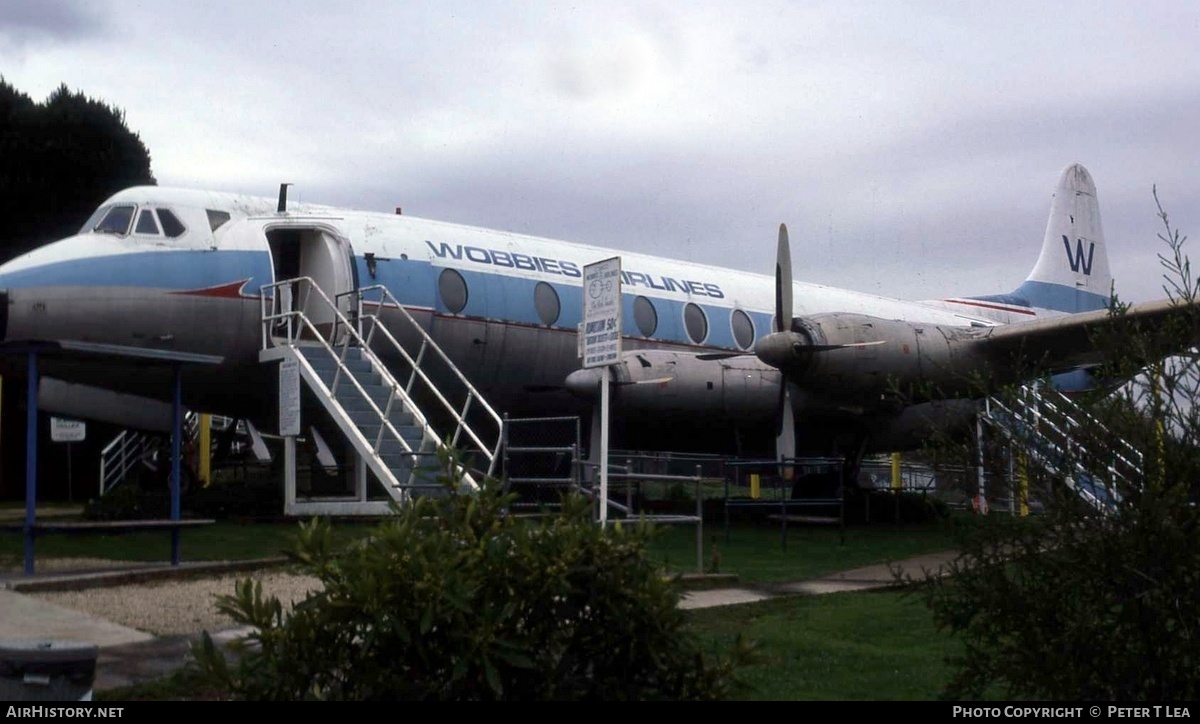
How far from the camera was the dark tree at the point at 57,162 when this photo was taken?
35.5m

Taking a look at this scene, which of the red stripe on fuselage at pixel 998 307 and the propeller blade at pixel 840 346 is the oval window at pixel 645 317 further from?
the red stripe on fuselage at pixel 998 307

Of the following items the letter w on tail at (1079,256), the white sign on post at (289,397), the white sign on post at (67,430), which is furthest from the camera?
the letter w on tail at (1079,256)

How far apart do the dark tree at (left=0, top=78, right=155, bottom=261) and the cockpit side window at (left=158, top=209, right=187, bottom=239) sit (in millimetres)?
21242

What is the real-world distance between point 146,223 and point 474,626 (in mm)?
13532

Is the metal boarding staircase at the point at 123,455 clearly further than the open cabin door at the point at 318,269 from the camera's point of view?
Yes

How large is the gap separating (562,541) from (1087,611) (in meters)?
2.24

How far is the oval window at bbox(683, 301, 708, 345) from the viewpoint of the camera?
68.2 feet

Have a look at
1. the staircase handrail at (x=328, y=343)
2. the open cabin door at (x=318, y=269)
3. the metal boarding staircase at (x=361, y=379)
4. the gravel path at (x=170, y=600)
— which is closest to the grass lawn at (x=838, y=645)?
the gravel path at (x=170, y=600)

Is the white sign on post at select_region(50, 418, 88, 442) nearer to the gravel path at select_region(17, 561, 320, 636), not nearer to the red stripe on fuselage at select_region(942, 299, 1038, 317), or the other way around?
the gravel path at select_region(17, 561, 320, 636)

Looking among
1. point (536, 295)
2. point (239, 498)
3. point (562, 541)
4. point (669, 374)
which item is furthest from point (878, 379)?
point (562, 541)

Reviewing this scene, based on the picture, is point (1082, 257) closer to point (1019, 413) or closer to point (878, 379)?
point (878, 379)

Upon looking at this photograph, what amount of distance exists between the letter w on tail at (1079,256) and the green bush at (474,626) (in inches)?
1091

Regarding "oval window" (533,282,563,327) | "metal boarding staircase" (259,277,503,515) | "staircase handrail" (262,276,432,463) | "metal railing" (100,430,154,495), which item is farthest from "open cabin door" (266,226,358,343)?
"metal railing" (100,430,154,495)

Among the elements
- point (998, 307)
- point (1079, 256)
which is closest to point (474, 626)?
point (998, 307)
